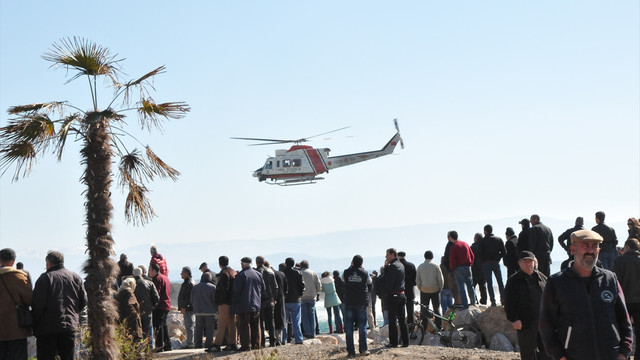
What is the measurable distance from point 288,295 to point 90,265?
256 inches

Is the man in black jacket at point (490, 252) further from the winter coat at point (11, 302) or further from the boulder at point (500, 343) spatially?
the winter coat at point (11, 302)

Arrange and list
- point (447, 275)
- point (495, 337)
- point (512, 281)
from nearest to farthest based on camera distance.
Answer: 1. point (512, 281)
2. point (495, 337)
3. point (447, 275)

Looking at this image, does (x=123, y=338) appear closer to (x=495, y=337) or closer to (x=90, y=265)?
(x=90, y=265)

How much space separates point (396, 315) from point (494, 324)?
323 cm

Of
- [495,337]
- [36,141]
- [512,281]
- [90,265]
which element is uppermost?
[36,141]

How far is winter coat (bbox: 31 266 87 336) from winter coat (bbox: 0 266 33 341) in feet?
0.58

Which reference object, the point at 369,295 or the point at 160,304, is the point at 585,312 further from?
the point at 160,304

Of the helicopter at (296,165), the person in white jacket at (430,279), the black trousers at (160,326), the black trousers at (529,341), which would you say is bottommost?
the black trousers at (529,341)

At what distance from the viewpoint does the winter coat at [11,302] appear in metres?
9.71

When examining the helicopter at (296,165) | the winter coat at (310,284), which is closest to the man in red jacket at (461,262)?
the winter coat at (310,284)

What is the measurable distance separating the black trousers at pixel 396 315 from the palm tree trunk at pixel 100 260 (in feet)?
18.0

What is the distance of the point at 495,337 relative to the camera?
16.8 m

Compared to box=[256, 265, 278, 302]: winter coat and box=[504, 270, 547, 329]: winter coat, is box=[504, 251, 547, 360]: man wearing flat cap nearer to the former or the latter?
box=[504, 270, 547, 329]: winter coat

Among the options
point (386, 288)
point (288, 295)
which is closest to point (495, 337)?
point (386, 288)
